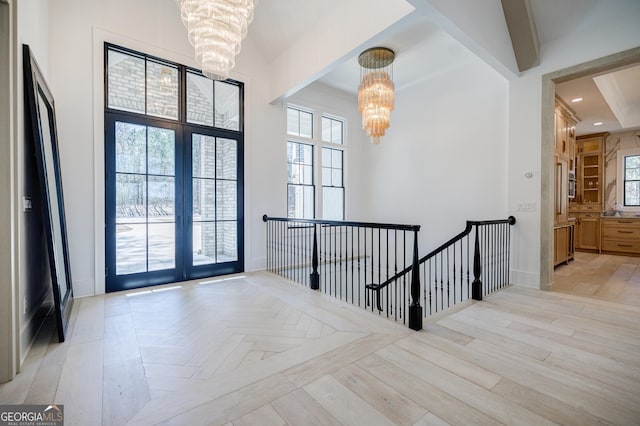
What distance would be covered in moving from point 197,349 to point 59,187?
8.14ft

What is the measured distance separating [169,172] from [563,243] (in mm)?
6835

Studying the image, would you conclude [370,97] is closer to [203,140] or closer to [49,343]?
[203,140]

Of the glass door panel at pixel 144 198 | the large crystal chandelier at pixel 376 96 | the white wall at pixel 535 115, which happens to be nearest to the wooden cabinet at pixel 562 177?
the white wall at pixel 535 115

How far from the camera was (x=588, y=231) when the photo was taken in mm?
6941

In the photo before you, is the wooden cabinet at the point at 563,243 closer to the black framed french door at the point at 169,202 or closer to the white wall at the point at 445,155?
the white wall at the point at 445,155

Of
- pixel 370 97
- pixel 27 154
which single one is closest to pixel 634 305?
pixel 370 97

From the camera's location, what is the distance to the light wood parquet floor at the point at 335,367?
1510 mm

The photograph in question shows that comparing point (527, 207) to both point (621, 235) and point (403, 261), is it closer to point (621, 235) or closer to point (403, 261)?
point (403, 261)

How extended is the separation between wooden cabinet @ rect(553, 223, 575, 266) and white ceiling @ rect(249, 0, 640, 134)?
235 cm

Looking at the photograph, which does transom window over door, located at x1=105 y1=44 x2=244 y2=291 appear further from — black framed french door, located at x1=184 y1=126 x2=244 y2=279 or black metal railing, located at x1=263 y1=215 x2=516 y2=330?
black metal railing, located at x1=263 y1=215 x2=516 y2=330

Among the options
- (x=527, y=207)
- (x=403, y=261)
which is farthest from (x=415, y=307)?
(x=527, y=207)

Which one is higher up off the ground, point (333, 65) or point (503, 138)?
point (333, 65)

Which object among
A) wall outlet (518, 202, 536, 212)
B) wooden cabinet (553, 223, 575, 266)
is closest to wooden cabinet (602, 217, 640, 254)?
wooden cabinet (553, 223, 575, 266)

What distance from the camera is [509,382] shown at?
1.76 m
